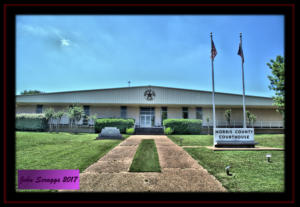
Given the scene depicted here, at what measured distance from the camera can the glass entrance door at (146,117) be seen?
2241 centimetres

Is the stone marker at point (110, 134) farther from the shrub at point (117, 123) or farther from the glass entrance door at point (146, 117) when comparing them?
the glass entrance door at point (146, 117)

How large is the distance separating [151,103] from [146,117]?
2778mm

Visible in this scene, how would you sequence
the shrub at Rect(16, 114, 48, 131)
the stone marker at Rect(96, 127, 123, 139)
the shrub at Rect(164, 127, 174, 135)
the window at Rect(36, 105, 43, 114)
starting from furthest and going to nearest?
the window at Rect(36, 105, 43, 114) → the shrub at Rect(16, 114, 48, 131) → the shrub at Rect(164, 127, 174, 135) → the stone marker at Rect(96, 127, 123, 139)

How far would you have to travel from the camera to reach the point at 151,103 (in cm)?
2075

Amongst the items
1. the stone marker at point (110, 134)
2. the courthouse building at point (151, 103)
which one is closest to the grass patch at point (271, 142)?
the courthouse building at point (151, 103)

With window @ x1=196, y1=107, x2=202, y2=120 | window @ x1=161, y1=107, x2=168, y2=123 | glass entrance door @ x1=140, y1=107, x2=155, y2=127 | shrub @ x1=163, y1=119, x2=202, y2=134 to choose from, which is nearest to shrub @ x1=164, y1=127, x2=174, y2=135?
shrub @ x1=163, y1=119, x2=202, y2=134

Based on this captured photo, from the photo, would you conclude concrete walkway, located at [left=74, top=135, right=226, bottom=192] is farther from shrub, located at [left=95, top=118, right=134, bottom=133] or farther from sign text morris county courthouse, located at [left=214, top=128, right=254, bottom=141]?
shrub, located at [left=95, top=118, right=134, bottom=133]

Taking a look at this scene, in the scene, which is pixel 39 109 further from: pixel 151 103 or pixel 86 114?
pixel 151 103

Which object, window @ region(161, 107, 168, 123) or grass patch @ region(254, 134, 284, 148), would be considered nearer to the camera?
grass patch @ region(254, 134, 284, 148)

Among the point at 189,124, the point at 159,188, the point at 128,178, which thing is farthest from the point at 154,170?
the point at 189,124

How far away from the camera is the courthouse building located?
2062 centimetres
